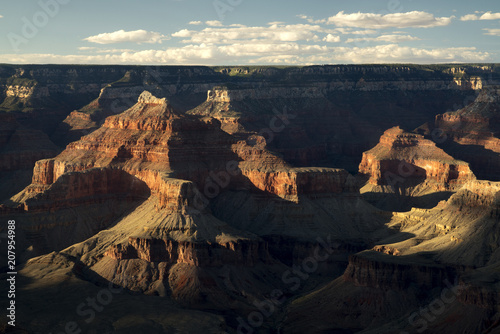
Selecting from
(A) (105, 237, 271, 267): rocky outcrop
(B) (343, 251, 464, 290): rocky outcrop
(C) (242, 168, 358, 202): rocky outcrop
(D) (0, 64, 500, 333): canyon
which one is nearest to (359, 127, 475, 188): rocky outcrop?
(D) (0, 64, 500, 333): canyon

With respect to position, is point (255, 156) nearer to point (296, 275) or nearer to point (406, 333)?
point (296, 275)

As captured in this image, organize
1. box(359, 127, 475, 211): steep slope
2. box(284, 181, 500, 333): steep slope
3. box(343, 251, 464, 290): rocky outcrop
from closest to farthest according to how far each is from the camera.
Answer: box(284, 181, 500, 333): steep slope < box(343, 251, 464, 290): rocky outcrop < box(359, 127, 475, 211): steep slope

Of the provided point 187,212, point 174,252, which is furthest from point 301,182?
point 174,252

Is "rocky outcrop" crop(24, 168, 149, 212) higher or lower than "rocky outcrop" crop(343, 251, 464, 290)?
higher

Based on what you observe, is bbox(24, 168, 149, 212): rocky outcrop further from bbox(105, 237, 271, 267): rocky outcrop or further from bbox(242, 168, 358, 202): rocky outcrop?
bbox(242, 168, 358, 202): rocky outcrop

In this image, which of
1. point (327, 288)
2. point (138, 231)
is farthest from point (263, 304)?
point (138, 231)

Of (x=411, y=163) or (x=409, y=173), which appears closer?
(x=409, y=173)

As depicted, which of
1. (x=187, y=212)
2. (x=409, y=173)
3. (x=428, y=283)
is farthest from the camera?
(x=409, y=173)

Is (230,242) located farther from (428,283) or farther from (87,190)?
(87,190)
